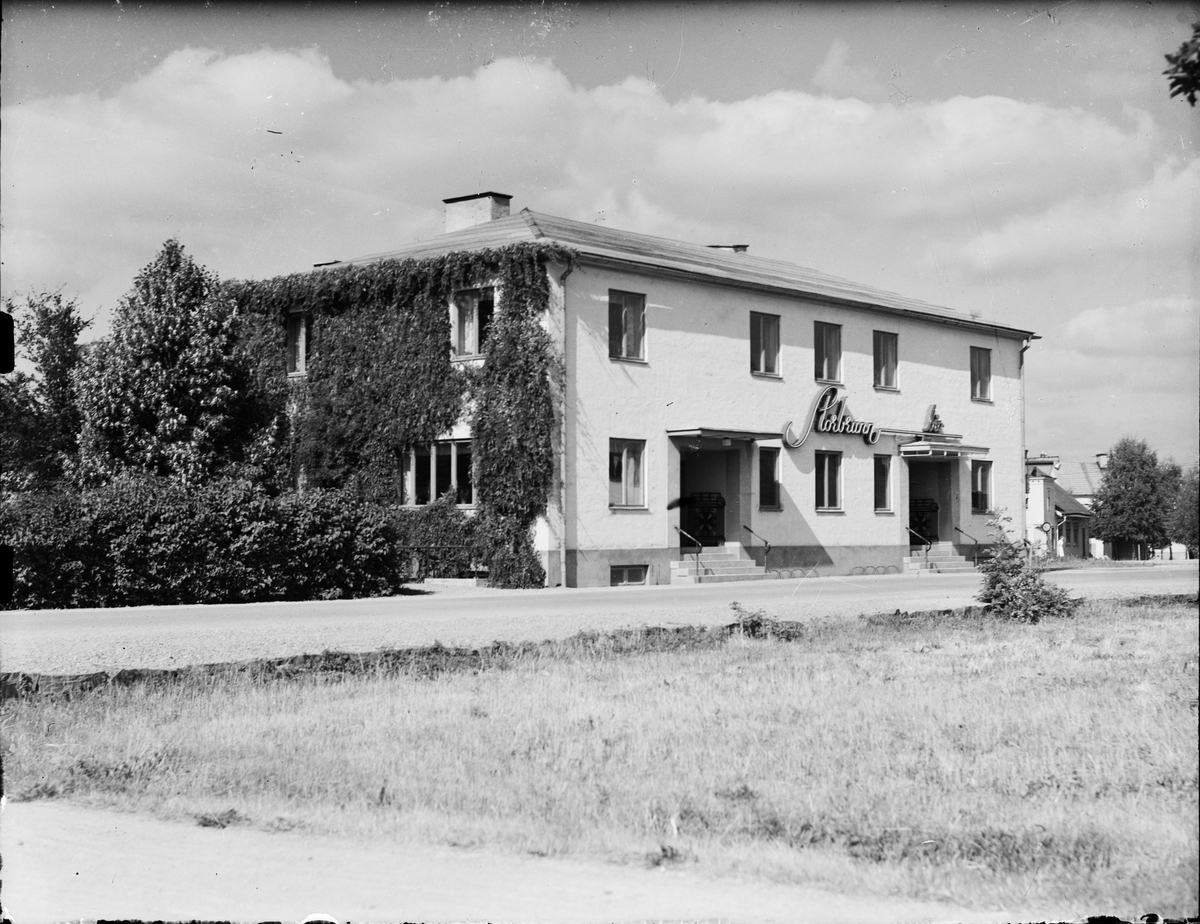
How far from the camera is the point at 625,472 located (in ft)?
98.7

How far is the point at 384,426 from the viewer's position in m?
30.9

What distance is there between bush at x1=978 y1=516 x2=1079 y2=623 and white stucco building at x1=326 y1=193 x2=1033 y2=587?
10.7 m

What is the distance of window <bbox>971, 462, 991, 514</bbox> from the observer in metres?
40.3

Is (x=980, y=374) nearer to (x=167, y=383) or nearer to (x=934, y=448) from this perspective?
(x=934, y=448)

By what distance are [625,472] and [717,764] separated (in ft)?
71.5

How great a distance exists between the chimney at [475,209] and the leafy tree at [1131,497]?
15.1 metres

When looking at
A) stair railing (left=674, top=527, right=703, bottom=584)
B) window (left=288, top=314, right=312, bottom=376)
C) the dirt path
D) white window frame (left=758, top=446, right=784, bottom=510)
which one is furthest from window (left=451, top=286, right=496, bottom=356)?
the dirt path

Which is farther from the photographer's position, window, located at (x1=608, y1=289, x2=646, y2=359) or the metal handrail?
the metal handrail

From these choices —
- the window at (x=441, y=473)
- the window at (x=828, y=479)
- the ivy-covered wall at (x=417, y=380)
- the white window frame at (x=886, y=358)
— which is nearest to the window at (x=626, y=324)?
the ivy-covered wall at (x=417, y=380)

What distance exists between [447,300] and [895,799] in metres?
23.9

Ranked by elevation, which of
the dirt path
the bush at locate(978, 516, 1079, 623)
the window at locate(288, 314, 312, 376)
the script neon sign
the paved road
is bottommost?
Result: the dirt path

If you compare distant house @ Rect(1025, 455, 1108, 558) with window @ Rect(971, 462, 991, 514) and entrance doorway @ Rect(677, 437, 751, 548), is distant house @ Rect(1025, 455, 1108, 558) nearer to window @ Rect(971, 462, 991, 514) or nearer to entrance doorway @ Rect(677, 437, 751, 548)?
window @ Rect(971, 462, 991, 514)

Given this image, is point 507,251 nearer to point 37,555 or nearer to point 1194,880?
point 37,555

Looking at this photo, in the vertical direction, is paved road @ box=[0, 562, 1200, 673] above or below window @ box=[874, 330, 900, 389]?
below
